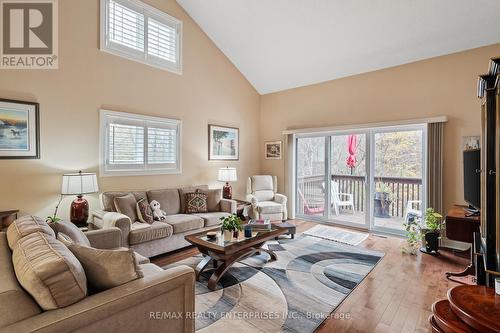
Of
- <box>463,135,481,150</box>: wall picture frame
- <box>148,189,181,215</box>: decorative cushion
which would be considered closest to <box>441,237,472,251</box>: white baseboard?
<box>463,135,481,150</box>: wall picture frame

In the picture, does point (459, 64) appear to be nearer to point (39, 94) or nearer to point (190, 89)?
point (190, 89)

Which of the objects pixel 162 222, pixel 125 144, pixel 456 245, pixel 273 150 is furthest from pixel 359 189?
pixel 125 144

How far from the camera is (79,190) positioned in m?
3.21

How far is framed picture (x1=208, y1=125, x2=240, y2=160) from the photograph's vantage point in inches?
208

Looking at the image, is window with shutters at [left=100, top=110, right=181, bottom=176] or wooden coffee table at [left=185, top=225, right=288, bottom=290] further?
window with shutters at [left=100, top=110, right=181, bottom=176]

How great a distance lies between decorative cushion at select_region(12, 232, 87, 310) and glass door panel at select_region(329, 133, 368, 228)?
4.75 metres

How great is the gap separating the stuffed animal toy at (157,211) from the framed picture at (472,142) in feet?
15.0

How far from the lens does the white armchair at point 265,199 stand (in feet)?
16.3

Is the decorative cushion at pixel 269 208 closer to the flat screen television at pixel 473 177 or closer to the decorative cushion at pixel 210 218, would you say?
the decorative cushion at pixel 210 218

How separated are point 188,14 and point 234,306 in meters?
4.98

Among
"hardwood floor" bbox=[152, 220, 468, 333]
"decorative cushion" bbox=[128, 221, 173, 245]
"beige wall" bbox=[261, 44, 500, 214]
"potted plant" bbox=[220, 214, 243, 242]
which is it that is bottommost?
"hardwood floor" bbox=[152, 220, 468, 333]

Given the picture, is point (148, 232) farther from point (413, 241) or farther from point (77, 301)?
point (413, 241)

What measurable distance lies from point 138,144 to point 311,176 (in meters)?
3.62
